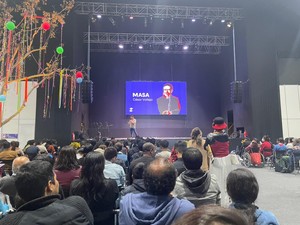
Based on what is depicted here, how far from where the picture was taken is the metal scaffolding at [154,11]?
9.83m

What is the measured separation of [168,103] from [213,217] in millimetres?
13208

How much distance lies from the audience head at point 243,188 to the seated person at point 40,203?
708 millimetres

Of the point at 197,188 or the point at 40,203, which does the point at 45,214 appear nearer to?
the point at 40,203

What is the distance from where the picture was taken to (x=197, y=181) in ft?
5.89

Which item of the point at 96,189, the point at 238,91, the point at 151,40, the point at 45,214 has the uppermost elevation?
the point at 151,40

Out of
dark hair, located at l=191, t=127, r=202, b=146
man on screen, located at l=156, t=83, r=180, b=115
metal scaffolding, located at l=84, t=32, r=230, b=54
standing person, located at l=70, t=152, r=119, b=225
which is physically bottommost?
standing person, located at l=70, t=152, r=119, b=225

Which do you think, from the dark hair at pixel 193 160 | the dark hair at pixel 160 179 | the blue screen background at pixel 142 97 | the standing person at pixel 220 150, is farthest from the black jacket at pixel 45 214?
the blue screen background at pixel 142 97

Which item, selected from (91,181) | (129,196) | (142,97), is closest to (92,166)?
(91,181)

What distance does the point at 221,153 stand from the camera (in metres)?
3.20

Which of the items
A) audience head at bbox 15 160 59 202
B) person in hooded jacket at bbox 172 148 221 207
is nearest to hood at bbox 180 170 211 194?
person in hooded jacket at bbox 172 148 221 207

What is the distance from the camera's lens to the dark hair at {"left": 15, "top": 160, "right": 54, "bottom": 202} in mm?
1098

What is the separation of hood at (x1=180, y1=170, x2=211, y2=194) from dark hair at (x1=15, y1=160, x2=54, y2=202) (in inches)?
37.6

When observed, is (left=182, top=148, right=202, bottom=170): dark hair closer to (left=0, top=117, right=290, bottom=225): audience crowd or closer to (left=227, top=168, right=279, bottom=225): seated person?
(left=0, top=117, right=290, bottom=225): audience crowd

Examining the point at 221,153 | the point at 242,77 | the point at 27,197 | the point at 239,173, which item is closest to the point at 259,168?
the point at 242,77
